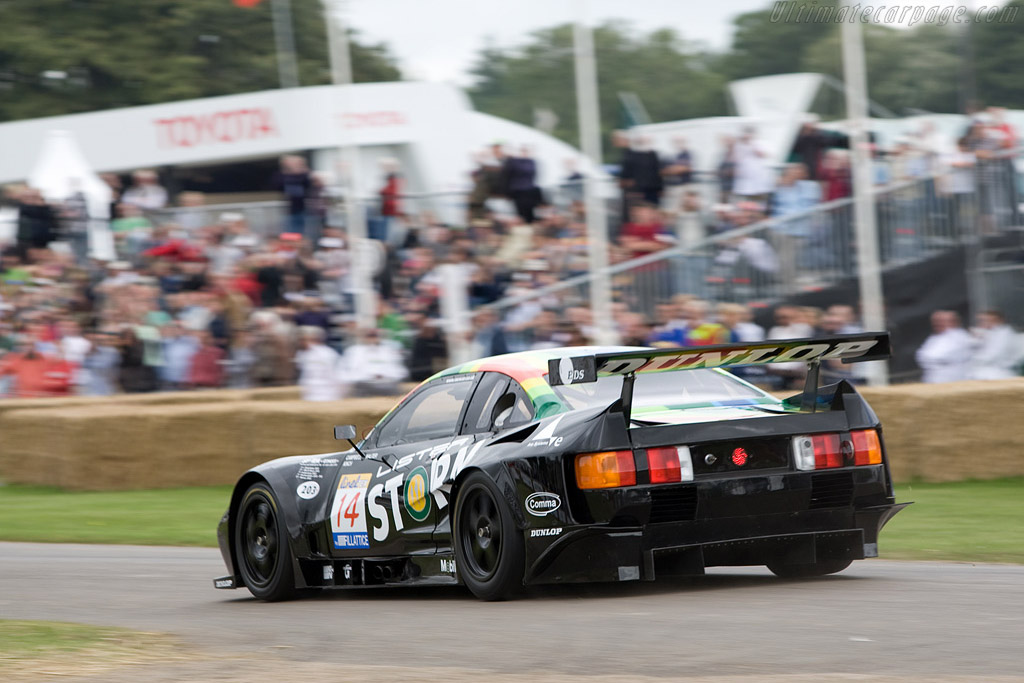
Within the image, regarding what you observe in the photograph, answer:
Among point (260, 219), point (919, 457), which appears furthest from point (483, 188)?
point (919, 457)

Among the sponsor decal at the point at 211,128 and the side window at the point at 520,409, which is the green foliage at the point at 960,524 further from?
the sponsor decal at the point at 211,128

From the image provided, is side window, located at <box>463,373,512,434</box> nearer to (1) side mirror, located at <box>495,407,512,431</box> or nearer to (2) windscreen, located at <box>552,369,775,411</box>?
(1) side mirror, located at <box>495,407,512,431</box>

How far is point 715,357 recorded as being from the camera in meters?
7.00

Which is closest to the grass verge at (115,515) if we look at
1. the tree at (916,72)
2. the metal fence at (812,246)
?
the metal fence at (812,246)

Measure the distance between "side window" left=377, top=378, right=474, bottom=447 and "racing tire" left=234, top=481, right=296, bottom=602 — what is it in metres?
0.79

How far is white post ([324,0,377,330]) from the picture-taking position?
1842 cm

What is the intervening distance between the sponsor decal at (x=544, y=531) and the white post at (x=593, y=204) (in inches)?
353

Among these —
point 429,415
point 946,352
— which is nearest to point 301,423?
point 946,352

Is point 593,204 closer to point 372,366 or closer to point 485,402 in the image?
point 372,366

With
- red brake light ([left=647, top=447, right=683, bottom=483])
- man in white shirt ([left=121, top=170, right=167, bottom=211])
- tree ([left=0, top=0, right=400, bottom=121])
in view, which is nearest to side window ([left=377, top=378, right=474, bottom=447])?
red brake light ([left=647, top=447, right=683, bottom=483])

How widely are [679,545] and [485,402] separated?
135cm

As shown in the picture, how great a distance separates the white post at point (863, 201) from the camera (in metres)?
15.8

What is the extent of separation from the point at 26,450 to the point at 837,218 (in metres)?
9.02

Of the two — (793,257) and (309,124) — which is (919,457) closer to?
(793,257)
